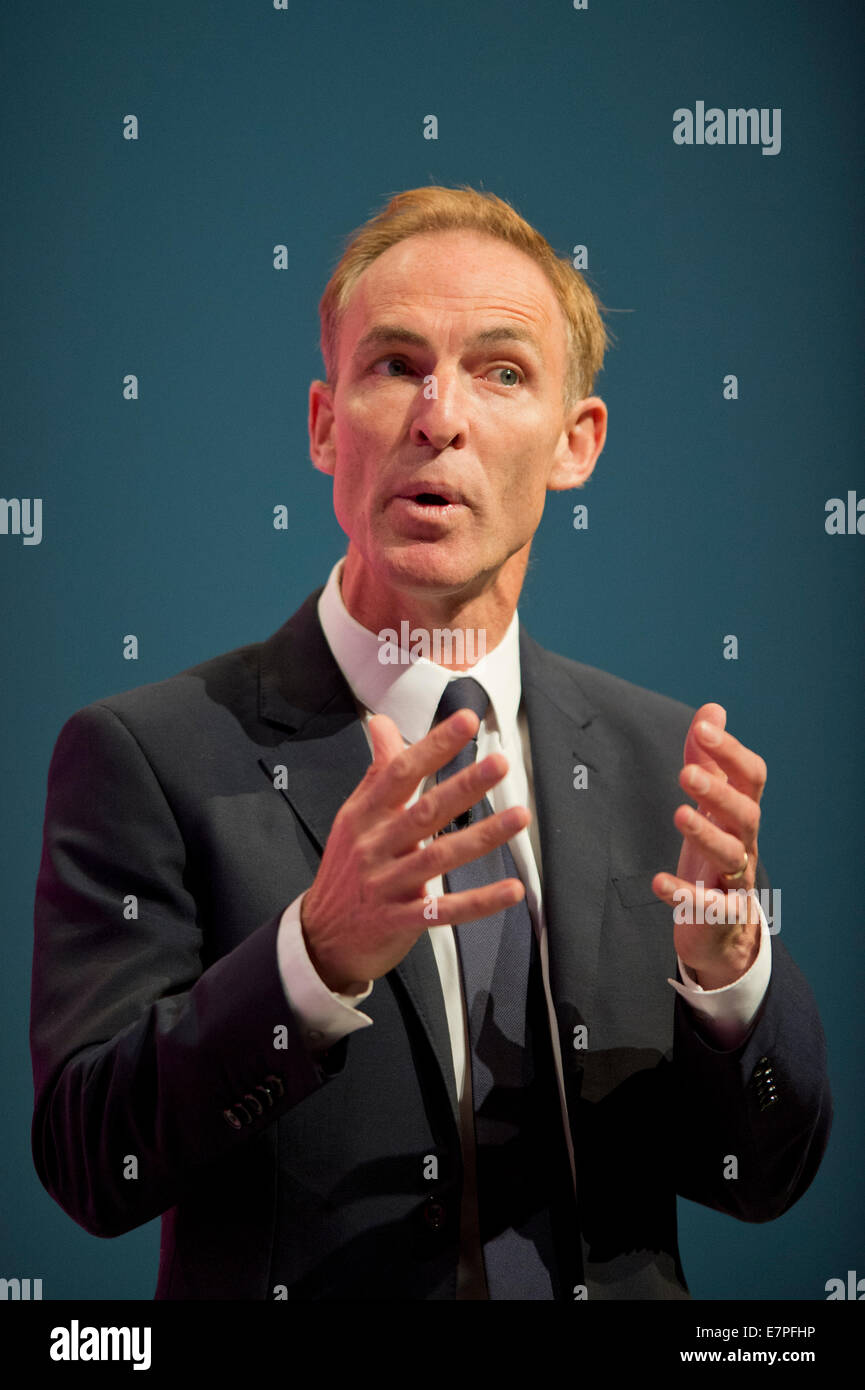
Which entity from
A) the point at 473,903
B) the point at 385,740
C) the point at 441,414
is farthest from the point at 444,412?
the point at 473,903

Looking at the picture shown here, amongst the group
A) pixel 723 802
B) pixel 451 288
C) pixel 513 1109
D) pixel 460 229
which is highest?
pixel 460 229

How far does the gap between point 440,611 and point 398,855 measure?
2.36 ft

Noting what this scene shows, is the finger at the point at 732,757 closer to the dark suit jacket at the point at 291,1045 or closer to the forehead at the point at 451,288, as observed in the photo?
the dark suit jacket at the point at 291,1045

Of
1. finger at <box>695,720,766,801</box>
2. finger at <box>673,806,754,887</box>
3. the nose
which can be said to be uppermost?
the nose

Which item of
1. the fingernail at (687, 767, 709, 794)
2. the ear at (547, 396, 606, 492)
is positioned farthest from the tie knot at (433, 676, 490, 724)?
the fingernail at (687, 767, 709, 794)

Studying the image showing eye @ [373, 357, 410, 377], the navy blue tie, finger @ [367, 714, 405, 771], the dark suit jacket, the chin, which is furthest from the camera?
eye @ [373, 357, 410, 377]

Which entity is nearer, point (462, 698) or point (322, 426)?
point (462, 698)

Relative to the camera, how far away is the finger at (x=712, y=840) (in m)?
1.69

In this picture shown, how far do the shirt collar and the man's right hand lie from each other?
0.49 metres

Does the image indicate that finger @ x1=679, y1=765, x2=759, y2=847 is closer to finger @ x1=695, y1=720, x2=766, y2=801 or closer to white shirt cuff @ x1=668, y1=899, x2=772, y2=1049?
finger @ x1=695, y1=720, x2=766, y2=801

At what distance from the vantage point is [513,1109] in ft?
6.38

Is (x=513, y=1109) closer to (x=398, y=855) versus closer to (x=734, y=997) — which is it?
(x=734, y=997)

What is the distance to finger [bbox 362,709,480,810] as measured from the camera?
152 centimetres

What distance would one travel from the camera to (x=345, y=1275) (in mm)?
1842
